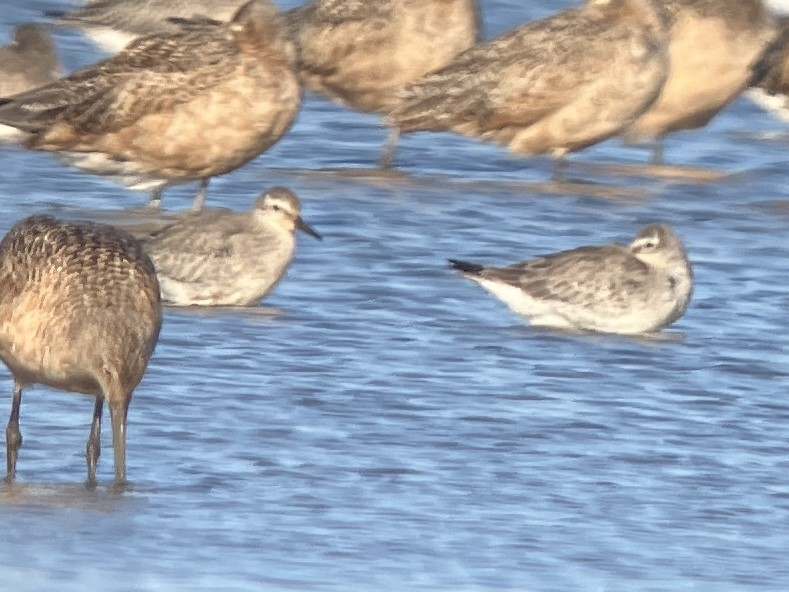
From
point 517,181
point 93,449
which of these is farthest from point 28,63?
point 93,449

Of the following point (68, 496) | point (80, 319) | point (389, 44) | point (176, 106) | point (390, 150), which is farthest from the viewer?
point (389, 44)

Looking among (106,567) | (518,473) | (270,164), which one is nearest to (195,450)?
(518,473)

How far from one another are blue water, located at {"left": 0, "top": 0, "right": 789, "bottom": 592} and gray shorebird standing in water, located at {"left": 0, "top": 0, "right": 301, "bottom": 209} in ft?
1.23

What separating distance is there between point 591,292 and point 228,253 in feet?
5.39

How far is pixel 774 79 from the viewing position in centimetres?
1583

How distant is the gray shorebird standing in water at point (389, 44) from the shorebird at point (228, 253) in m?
3.71

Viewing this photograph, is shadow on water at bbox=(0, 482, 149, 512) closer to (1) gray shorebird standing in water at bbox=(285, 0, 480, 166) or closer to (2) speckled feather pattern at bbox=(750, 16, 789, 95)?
(1) gray shorebird standing in water at bbox=(285, 0, 480, 166)

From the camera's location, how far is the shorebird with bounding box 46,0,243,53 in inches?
679

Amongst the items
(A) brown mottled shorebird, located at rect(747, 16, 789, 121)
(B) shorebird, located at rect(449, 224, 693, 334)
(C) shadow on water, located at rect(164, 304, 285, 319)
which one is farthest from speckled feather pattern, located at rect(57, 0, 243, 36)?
(B) shorebird, located at rect(449, 224, 693, 334)

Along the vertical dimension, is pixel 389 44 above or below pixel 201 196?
above

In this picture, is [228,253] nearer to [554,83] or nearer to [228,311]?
[228,311]

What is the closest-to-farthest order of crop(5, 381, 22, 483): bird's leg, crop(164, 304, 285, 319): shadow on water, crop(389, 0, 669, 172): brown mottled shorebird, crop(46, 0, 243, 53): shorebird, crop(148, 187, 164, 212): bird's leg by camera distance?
crop(5, 381, 22, 483): bird's leg → crop(164, 304, 285, 319): shadow on water → crop(148, 187, 164, 212): bird's leg → crop(389, 0, 669, 172): brown mottled shorebird → crop(46, 0, 243, 53): shorebird

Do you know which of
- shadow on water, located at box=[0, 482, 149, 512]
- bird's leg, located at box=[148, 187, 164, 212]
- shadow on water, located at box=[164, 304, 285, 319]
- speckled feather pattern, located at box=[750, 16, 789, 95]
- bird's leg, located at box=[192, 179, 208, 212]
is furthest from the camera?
speckled feather pattern, located at box=[750, 16, 789, 95]

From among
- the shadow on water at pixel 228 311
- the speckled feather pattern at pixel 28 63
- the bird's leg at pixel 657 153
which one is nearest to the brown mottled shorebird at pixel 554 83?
the bird's leg at pixel 657 153
